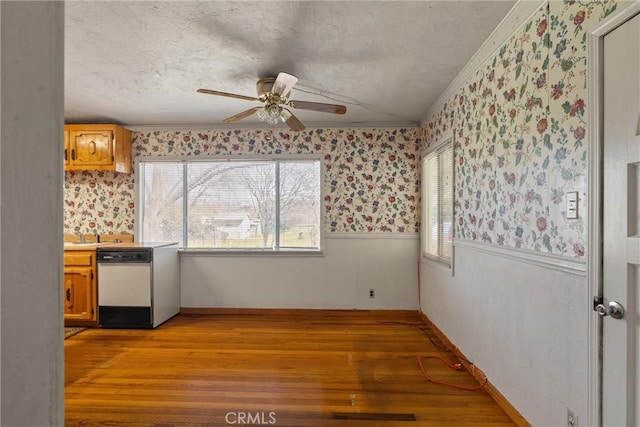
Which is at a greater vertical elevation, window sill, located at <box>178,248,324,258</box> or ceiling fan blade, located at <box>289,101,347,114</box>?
ceiling fan blade, located at <box>289,101,347,114</box>

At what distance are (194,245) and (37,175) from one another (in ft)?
13.5

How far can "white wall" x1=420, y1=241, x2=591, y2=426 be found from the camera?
5.10 ft

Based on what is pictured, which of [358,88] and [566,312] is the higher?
[358,88]

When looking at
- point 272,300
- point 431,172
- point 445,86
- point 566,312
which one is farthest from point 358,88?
point 272,300

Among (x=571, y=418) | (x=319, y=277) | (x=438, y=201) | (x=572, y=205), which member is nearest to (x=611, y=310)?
(x=572, y=205)

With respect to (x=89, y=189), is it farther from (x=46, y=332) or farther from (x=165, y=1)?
(x=46, y=332)

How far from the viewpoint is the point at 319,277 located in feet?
14.0

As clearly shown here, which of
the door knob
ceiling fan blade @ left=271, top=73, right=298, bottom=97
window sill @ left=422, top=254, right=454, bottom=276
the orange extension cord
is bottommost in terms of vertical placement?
the orange extension cord

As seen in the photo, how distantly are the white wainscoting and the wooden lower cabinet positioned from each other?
0.94 meters

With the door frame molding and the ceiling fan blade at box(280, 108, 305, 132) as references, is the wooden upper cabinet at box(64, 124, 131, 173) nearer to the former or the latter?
the ceiling fan blade at box(280, 108, 305, 132)

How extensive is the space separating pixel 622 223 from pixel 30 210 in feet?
5.73

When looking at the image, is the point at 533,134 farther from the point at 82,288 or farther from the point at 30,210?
the point at 82,288

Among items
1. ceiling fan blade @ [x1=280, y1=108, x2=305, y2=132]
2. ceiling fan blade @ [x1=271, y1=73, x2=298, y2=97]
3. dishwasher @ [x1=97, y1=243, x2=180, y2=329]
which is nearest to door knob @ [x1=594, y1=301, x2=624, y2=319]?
ceiling fan blade @ [x1=271, y1=73, x2=298, y2=97]

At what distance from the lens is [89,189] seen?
4363 millimetres
